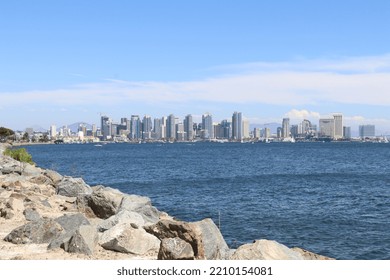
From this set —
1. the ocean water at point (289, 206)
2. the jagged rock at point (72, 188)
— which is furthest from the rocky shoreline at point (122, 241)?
the jagged rock at point (72, 188)

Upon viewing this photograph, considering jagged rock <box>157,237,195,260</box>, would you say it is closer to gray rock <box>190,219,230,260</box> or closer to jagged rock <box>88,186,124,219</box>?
gray rock <box>190,219,230,260</box>

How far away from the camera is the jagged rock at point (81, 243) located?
12.5m

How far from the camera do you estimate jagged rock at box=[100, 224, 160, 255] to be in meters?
13.0

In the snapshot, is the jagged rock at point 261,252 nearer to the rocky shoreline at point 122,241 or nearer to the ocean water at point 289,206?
the rocky shoreline at point 122,241

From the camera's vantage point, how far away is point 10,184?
27219 mm

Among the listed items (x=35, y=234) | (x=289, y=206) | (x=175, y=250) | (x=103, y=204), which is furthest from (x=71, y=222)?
(x=289, y=206)

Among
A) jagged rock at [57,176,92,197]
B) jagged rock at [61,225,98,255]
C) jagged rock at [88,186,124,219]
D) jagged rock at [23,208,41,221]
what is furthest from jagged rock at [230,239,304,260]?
jagged rock at [57,176,92,197]

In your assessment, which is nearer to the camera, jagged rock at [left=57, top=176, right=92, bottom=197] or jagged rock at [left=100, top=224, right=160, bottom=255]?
jagged rock at [left=100, top=224, right=160, bottom=255]

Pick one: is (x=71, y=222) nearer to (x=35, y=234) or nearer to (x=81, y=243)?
(x=35, y=234)

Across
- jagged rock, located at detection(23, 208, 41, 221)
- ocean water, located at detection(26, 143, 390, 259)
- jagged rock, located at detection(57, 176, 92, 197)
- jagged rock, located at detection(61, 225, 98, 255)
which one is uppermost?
jagged rock, located at detection(61, 225, 98, 255)

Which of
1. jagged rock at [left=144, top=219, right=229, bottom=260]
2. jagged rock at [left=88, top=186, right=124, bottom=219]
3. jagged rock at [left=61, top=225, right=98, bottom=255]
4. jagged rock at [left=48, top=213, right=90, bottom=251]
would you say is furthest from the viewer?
jagged rock at [left=88, top=186, right=124, bottom=219]

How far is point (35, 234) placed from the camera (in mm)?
13891

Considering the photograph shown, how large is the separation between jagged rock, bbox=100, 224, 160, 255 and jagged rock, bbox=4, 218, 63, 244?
1578 mm

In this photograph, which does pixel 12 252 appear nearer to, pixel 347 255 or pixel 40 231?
pixel 40 231
